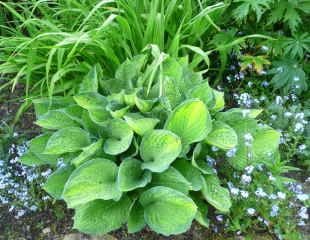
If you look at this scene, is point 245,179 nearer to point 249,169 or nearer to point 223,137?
point 249,169

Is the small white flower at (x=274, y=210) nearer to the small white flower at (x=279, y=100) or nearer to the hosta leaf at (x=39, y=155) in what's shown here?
the small white flower at (x=279, y=100)

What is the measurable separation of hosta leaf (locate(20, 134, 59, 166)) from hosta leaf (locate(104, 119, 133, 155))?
0.33 m

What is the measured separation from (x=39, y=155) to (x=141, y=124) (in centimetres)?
64

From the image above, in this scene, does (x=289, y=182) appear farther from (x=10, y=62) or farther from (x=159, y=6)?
(x=10, y=62)

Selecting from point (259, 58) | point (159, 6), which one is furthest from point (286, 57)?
point (159, 6)

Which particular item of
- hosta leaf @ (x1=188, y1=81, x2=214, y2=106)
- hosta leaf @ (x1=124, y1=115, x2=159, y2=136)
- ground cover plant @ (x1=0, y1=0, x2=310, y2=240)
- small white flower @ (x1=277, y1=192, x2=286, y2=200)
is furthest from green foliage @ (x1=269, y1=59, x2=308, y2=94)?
hosta leaf @ (x1=124, y1=115, x2=159, y2=136)

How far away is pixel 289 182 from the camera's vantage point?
106 inches

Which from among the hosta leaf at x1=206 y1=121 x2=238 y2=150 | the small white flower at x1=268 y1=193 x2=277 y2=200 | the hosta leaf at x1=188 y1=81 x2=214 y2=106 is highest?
the hosta leaf at x1=188 y1=81 x2=214 y2=106

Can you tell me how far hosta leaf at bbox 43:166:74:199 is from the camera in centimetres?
260

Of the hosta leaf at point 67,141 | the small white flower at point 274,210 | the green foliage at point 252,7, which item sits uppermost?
the green foliage at point 252,7

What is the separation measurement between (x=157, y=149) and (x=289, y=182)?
0.73 m

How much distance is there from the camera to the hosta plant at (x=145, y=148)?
2404 millimetres

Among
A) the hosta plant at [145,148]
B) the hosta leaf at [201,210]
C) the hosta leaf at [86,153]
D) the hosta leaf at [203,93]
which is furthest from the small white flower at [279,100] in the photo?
the hosta leaf at [86,153]

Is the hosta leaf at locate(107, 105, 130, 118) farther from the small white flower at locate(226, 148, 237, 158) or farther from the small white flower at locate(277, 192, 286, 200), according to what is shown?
the small white flower at locate(277, 192, 286, 200)
